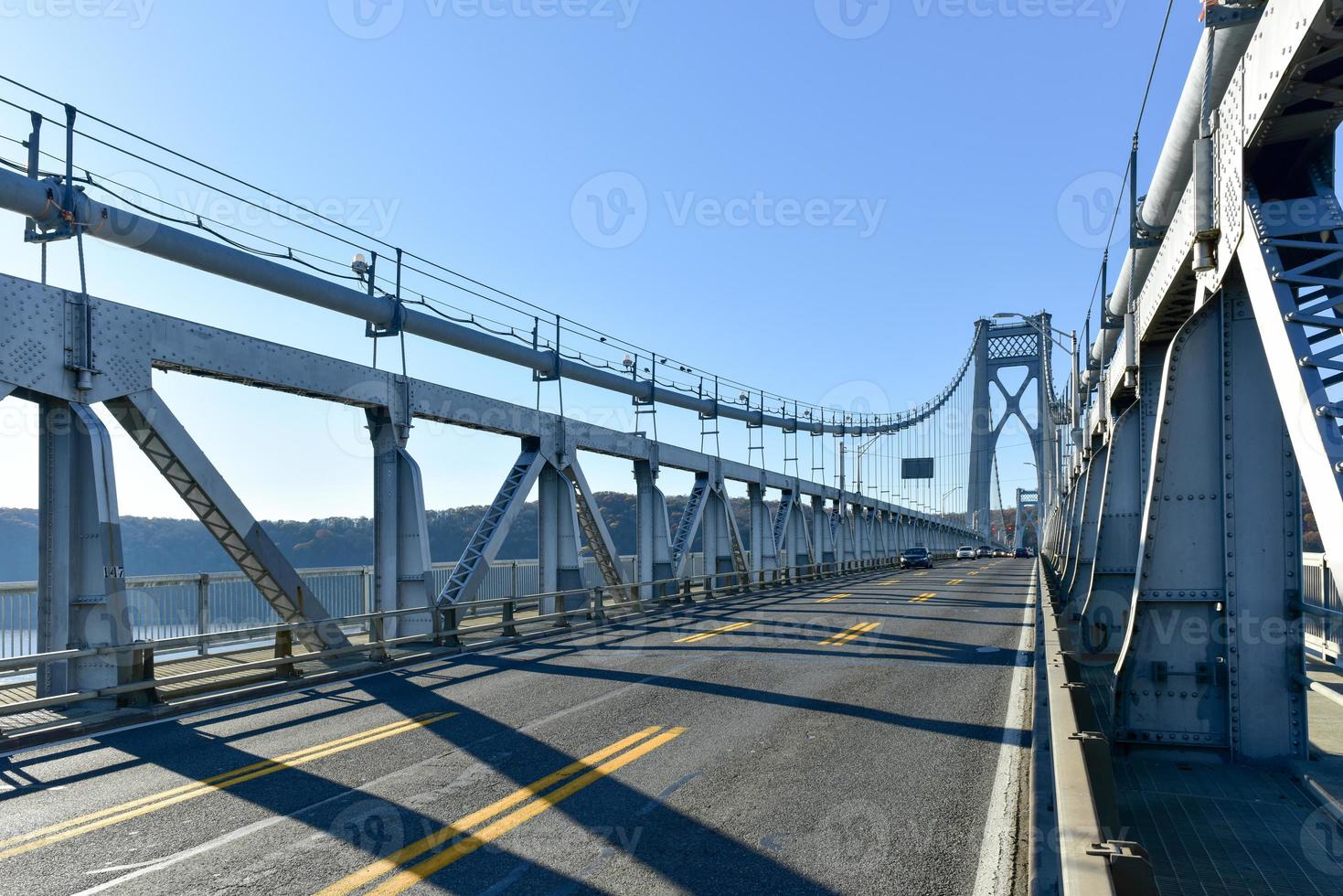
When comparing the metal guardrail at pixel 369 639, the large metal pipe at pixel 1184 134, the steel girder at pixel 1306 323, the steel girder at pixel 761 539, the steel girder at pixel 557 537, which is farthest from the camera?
the steel girder at pixel 761 539

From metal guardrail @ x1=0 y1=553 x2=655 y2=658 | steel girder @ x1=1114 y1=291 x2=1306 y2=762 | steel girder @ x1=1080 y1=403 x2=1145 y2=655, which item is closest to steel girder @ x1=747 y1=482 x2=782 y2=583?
metal guardrail @ x1=0 y1=553 x2=655 y2=658

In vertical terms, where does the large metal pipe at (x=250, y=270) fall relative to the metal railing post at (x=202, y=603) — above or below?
above

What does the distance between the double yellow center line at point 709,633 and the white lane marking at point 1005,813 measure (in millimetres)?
7302

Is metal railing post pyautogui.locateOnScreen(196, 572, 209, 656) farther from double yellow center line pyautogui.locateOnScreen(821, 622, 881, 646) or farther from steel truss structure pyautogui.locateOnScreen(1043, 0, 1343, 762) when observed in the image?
steel truss structure pyautogui.locateOnScreen(1043, 0, 1343, 762)

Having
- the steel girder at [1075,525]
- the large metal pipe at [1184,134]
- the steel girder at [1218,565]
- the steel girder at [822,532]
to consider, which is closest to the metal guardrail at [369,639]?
the steel girder at [1075,525]

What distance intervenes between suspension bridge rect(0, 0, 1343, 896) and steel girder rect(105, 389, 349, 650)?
55 mm

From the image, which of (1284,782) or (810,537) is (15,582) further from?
(810,537)

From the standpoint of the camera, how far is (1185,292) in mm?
8727

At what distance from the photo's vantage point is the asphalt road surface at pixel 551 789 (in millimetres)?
5695

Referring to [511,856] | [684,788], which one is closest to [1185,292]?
[684,788]

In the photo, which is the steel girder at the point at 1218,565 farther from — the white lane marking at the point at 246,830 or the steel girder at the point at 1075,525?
the steel girder at the point at 1075,525

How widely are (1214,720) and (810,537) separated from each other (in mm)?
37118

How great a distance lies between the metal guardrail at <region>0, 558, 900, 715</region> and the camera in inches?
408

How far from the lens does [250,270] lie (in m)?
14.5
